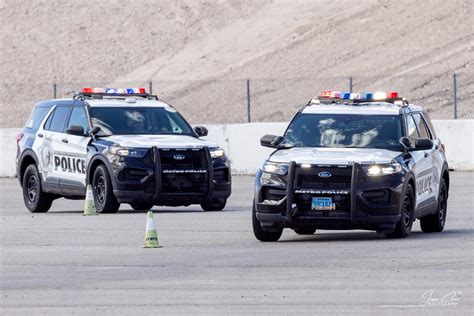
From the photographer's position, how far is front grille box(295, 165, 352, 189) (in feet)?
57.1

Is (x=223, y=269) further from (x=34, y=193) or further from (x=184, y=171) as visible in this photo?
(x=34, y=193)

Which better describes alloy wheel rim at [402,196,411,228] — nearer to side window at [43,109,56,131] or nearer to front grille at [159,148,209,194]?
front grille at [159,148,209,194]

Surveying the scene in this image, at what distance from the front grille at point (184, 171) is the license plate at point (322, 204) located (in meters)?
5.42

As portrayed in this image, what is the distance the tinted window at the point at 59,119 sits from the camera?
24.1 metres

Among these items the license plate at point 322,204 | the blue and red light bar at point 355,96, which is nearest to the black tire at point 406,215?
the license plate at point 322,204

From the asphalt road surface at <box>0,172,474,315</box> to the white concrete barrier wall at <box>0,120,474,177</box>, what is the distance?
11.4 m

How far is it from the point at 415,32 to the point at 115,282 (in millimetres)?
41281

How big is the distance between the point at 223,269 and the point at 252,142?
65.6 feet

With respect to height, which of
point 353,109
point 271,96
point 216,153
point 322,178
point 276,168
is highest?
point 353,109

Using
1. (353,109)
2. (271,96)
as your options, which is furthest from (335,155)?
(271,96)

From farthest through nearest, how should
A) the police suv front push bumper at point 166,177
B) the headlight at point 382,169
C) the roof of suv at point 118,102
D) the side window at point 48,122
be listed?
the side window at point 48,122
the roof of suv at point 118,102
the police suv front push bumper at point 166,177
the headlight at point 382,169

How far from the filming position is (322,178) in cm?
1742

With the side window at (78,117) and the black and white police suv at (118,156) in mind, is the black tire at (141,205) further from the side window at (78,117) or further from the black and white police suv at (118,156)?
the side window at (78,117)

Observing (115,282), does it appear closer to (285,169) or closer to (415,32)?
(285,169)
